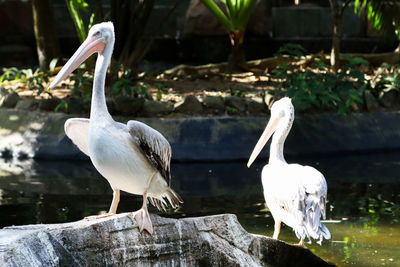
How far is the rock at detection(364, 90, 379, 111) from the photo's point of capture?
31.7 ft

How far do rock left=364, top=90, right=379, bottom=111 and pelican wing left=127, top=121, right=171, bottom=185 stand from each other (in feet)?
19.2

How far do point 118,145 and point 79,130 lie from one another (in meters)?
0.47

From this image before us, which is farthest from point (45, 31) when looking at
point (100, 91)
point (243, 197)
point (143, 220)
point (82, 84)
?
point (143, 220)

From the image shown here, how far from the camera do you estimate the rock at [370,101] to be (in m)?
9.65

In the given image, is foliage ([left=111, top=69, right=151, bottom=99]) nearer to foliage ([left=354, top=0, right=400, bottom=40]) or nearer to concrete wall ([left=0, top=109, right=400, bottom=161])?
concrete wall ([left=0, top=109, right=400, bottom=161])

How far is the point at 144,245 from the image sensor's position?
13.2 feet

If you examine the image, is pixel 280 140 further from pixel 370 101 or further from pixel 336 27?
pixel 336 27

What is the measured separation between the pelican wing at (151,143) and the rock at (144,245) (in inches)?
15.1

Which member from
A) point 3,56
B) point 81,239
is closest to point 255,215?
point 81,239

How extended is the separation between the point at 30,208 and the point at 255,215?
206 centimetres

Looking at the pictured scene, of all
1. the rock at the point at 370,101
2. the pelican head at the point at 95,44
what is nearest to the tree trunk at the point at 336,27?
the rock at the point at 370,101

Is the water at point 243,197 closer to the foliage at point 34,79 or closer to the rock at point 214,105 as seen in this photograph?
the rock at point 214,105

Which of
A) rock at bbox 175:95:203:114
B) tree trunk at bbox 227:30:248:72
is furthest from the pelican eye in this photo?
tree trunk at bbox 227:30:248:72

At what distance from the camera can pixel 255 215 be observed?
6.30m
